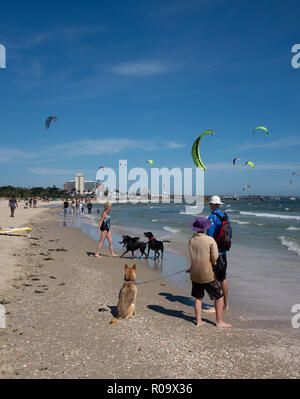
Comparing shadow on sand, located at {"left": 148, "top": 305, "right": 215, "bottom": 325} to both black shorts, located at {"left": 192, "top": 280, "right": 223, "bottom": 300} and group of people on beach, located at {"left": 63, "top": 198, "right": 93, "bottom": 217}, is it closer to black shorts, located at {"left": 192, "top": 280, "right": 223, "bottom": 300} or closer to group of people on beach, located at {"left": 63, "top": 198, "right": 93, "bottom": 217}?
black shorts, located at {"left": 192, "top": 280, "right": 223, "bottom": 300}

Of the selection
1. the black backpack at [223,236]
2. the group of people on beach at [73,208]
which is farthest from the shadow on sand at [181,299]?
the group of people on beach at [73,208]

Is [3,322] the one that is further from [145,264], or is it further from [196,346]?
[145,264]

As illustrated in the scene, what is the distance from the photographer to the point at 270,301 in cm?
609

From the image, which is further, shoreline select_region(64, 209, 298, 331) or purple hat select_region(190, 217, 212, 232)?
shoreline select_region(64, 209, 298, 331)

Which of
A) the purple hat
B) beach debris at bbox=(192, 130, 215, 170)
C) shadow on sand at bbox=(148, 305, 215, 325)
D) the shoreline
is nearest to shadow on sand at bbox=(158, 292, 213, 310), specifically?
the shoreline

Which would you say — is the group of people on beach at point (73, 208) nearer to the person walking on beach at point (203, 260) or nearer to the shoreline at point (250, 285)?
the shoreline at point (250, 285)

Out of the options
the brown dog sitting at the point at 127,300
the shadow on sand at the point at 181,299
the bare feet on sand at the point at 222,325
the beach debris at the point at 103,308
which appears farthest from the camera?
the shadow on sand at the point at 181,299

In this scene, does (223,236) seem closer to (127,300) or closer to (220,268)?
(220,268)

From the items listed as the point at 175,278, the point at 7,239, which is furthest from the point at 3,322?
the point at 7,239

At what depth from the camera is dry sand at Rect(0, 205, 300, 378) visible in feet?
11.0

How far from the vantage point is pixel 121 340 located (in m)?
4.09

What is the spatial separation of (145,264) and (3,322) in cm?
557

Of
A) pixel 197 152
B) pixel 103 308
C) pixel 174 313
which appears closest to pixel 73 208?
pixel 197 152

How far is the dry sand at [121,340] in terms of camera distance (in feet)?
11.0
